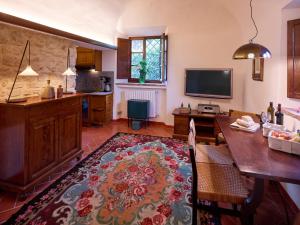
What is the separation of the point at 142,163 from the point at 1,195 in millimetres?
1718

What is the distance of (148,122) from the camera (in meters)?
5.36

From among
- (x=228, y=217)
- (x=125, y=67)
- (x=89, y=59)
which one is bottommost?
(x=228, y=217)

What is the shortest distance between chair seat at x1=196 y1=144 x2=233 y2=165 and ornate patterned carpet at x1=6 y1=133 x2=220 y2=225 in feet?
1.69

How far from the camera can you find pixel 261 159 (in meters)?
1.31

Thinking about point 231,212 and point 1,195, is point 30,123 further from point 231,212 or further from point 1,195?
point 231,212

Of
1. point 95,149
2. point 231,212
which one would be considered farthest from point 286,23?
point 95,149

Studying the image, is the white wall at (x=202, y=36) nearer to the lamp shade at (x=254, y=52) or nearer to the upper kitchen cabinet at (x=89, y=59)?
the upper kitchen cabinet at (x=89, y=59)

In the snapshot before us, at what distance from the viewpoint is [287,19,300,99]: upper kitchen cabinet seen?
197 centimetres

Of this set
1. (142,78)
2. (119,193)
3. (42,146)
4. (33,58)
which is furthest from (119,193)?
(142,78)

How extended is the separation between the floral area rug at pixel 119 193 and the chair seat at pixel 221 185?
498 mm

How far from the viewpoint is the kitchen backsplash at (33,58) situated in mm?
2387

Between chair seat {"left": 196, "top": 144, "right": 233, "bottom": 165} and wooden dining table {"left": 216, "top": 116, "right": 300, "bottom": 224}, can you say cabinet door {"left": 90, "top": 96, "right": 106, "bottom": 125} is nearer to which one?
chair seat {"left": 196, "top": 144, "right": 233, "bottom": 165}

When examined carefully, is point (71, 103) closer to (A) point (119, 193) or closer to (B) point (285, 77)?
(A) point (119, 193)

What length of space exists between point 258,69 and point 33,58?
Answer: 346 centimetres
